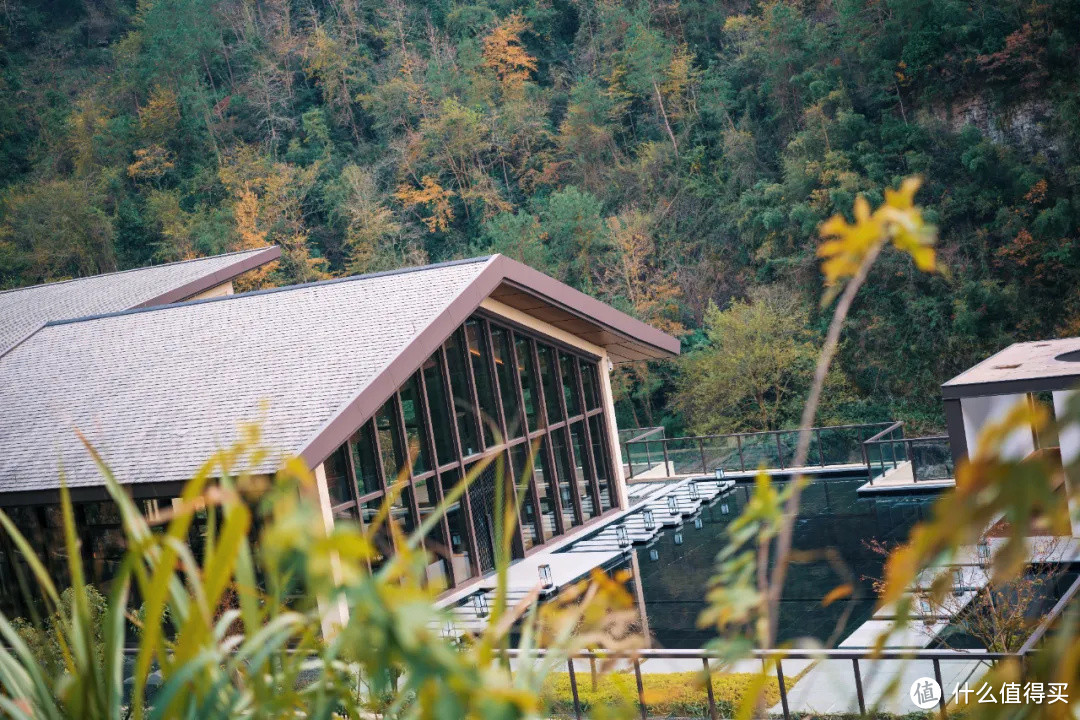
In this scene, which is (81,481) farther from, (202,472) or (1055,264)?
(1055,264)

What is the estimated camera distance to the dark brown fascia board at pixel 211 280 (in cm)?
1742

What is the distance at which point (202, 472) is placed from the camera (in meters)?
1.59

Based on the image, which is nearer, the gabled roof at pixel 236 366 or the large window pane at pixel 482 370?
the gabled roof at pixel 236 366

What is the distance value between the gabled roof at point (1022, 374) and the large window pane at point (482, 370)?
5702 millimetres

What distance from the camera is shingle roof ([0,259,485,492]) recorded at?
10711mm

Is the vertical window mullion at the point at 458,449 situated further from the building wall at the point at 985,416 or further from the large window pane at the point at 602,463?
the building wall at the point at 985,416

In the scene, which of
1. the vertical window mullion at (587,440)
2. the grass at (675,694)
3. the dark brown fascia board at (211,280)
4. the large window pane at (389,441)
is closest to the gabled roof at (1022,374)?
the grass at (675,694)

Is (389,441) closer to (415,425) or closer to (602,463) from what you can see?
(415,425)

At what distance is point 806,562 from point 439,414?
16.6 feet

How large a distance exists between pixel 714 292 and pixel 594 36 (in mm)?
12172

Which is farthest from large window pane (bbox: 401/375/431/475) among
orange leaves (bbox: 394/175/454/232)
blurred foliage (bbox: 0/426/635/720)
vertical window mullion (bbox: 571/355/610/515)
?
orange leaves (bbox: 394/175/454/232)

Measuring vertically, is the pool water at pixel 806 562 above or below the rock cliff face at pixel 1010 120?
below

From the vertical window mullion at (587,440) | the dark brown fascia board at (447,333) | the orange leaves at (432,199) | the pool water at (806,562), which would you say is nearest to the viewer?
the pool water at (806,562)

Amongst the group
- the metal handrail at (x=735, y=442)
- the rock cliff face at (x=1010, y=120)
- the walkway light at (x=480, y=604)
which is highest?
the rock cliff face at (x=1010, y=120)
